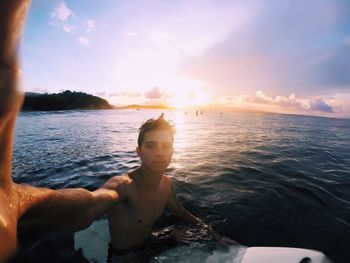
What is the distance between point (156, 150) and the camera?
3896 millimetres

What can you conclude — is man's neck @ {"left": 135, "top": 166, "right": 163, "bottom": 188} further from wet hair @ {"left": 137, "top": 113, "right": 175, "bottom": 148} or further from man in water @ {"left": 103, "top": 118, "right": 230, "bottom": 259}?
wet hair @ {"left": 137, "top": 113, "right": 175, "bottom": 148}

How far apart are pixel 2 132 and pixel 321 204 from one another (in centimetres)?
817

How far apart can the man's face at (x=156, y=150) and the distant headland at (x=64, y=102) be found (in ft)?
217

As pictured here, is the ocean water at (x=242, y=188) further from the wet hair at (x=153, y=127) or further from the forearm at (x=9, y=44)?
the forearm at (x=9, y=44)

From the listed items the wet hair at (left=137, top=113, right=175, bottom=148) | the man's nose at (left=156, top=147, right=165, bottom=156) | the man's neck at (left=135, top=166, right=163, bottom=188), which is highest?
the wet hair at (left=137, top=113, right=175, bottom=148)

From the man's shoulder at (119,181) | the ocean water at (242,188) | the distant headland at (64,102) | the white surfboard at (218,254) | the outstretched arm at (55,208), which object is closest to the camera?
the outstretched arm at (55,208)

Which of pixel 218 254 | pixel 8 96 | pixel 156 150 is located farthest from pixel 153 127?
pixel 8 96

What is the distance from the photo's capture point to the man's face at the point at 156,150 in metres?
3.91

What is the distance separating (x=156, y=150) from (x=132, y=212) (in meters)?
1.08

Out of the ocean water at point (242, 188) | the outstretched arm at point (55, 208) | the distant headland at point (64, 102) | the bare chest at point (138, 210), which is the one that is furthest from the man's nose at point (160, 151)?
the distant headland at point (64, 102)

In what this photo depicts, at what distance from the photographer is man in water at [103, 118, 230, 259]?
389cm

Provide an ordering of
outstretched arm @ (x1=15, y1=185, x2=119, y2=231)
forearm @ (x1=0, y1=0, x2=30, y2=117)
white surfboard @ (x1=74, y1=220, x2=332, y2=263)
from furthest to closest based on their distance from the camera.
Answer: white surfboard @ (x1=74, y1=220, x2=332, y2=263)
outstretched arm @ (x1=15, y1=185, x2=119, y2=231)
forearm @ (x1=0, y1=0, x2=30, y2=117)

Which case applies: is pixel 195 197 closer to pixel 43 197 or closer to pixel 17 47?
pixel 43 197

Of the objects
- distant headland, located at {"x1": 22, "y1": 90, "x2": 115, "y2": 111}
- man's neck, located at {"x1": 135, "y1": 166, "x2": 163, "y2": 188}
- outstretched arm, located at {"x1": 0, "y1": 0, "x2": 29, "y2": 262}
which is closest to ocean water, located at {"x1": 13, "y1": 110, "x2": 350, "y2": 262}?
man's neck, located at {"x1": 135, "y1": 166, "x2": 163, "y2": 188}
